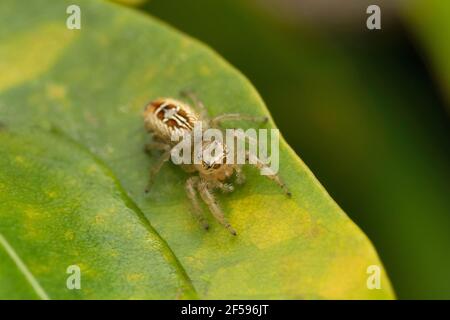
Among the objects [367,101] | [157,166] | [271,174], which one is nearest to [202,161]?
[157,166]

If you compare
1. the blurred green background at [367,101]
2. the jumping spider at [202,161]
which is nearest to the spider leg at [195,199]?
the jumping spider at [202,161]

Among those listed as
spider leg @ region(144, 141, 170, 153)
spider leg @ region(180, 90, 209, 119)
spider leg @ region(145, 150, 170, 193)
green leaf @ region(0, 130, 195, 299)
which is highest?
spider leg @ region(180, 90, 209, 119)

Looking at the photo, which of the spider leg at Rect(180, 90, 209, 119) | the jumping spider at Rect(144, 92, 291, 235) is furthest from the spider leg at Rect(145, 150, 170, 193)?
the spider leg at Rect(180, 90, 209, 119)

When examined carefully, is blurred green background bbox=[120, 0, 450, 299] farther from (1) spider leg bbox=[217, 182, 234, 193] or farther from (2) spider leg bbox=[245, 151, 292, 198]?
(1) spider leg bbox=[217, 182, 234, 193]

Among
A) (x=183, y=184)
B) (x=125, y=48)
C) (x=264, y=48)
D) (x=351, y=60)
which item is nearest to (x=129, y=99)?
(x=125, y=48)
